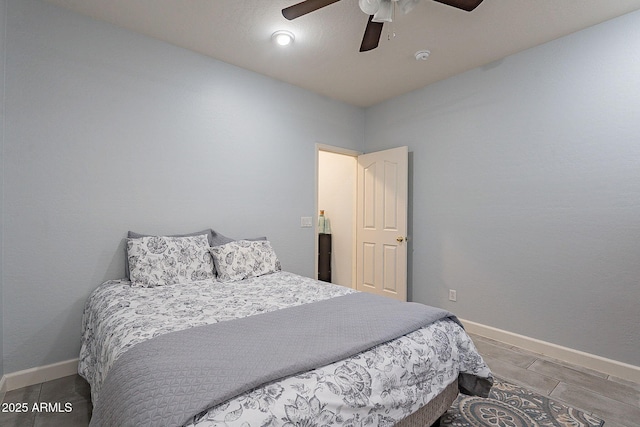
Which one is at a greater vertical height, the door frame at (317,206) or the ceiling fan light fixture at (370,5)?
the ceiling fan light fixture at (370,5)

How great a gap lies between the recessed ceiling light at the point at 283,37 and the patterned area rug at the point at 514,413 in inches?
113

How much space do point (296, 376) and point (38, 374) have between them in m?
2.19

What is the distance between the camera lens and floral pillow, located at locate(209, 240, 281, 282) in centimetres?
258

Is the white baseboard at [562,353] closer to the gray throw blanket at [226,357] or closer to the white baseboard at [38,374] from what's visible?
the gray throw blanket at [226,357]

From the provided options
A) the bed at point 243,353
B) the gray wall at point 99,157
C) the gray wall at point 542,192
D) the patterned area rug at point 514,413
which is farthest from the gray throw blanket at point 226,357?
the gray wall at point 542,192

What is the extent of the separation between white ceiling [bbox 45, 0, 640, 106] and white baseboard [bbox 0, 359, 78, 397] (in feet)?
8.36

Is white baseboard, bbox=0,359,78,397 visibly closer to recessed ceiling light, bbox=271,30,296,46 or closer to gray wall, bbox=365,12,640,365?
recessed ceiling light, bbox=271,30,296,46

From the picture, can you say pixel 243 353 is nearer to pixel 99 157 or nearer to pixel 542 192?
pixel 99 157

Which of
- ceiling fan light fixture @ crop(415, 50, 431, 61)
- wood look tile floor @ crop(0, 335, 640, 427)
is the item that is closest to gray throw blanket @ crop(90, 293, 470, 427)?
wood look tile floor @ crop(0, 335, 640, 427)

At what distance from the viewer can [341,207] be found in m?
4.56

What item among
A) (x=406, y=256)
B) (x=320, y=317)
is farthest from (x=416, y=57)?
(x=320, y=317)

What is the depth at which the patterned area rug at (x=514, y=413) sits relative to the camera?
1.74m

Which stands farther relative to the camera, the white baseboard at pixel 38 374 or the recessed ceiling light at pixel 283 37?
the recessed ceiling light at pixel 283 37

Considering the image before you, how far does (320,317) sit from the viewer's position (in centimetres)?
158
